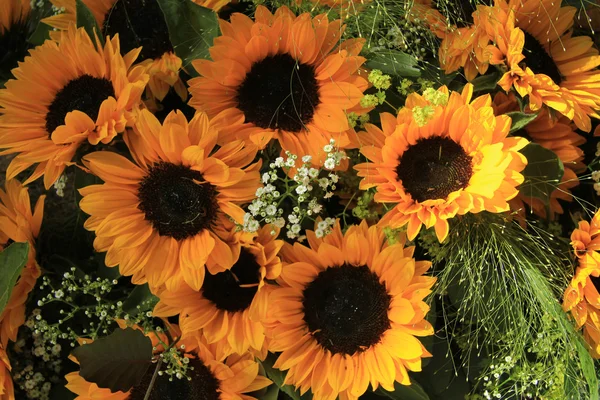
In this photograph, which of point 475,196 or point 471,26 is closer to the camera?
point 475,196

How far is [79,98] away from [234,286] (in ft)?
1.03

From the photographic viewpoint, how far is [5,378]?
2.90 feet

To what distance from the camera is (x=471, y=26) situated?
889mm

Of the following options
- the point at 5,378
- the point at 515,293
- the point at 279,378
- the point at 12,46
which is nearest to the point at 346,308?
the point at 279,378

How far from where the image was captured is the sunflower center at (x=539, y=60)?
90cm

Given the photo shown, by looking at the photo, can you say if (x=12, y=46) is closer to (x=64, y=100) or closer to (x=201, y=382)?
(x=64, y=100)

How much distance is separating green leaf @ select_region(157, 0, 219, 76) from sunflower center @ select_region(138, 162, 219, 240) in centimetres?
17

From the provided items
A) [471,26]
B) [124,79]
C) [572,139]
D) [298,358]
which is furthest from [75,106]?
[572,139]

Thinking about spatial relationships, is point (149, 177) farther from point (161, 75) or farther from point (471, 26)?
point (471, 26)

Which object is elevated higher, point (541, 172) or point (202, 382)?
point (541, 172)

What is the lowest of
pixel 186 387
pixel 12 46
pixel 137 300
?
pixel 186 387

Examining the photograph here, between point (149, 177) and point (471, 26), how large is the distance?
48 cm

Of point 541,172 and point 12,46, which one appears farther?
point 12,46

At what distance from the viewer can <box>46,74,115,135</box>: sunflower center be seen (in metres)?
0.83
